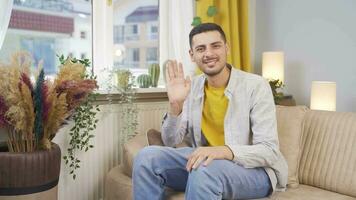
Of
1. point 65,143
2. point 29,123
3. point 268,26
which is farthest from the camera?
point 268,26

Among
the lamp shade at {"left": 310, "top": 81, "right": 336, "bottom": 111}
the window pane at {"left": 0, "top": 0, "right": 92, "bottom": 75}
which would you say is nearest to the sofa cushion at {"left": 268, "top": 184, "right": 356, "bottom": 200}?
the lamp shade at {"left": 310, "top": 81, "right": 336, "bottom": 111}

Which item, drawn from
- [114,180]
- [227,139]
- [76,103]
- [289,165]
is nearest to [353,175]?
[289,165]

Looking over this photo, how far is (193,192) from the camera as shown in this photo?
1.34 meters

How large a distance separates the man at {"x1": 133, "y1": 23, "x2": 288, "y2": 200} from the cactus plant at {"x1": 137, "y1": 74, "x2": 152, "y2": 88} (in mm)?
754

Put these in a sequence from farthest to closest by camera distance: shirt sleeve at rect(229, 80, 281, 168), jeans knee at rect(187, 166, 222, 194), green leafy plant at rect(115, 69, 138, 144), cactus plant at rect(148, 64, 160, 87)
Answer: cactus plant at rect(148, 64, 160, 87) < green leafy plant at rect(115, 69, 138, 144) < shirt sleeve at rect(229, 80, 281, 168) < jeans knee at rect(187, 166, 222, 194)

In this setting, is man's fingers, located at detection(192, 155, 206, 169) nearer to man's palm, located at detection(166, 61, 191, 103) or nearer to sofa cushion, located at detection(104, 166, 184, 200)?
sofa cushion, located at detection(104, 166, 184, 200)

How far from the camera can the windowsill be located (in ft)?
7.16

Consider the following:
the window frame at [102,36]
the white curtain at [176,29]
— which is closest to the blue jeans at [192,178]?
the window frame at [102,36]

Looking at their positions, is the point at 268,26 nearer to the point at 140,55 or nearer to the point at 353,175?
the point at 140,55

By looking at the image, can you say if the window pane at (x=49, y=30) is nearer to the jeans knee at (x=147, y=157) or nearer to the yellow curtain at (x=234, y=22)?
the yellow curtain at (x=234, y=22)

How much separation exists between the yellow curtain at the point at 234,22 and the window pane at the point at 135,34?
39 centimetres

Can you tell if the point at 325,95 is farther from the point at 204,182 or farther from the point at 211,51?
the point at 204,182

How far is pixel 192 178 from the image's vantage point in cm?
138

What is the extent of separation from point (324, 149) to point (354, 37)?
1313mm
